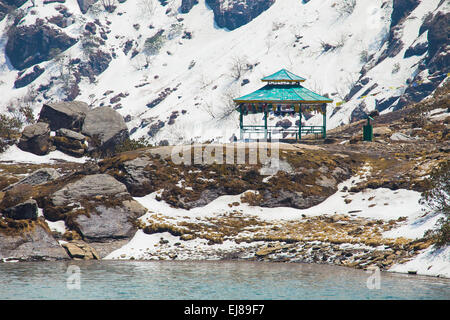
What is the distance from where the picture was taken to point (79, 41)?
196 metres

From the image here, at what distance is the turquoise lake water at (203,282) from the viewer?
21250mm

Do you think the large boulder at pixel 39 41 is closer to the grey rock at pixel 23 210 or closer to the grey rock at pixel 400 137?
the grey rock at pixel 400 137

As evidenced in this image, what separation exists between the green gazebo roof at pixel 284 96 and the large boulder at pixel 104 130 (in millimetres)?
15021

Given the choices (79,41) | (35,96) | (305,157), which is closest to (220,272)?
(305,157)

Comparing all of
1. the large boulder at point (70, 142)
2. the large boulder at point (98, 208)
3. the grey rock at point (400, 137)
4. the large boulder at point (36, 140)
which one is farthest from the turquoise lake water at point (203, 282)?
the large boulder at point (70, 142)

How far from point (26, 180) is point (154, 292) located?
903 inches

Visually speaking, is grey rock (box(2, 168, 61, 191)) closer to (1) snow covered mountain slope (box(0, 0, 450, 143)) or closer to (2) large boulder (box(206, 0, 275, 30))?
(1) snow covered mountain slope (box(0, 0, 450, 143))

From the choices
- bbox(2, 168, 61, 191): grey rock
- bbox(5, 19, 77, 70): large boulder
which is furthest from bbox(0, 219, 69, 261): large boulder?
bbox(5, 19, 77, 70): large boulder

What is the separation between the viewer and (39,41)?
7776 inches

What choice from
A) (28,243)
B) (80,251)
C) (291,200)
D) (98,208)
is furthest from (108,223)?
(291,200)

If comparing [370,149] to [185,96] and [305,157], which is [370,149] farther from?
[185,96]

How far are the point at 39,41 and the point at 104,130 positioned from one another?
151 meters

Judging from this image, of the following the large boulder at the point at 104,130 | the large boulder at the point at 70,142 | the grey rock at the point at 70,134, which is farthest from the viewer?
the large boulder at the point at 104,130

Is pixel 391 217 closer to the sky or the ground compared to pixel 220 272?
closer to the sky
